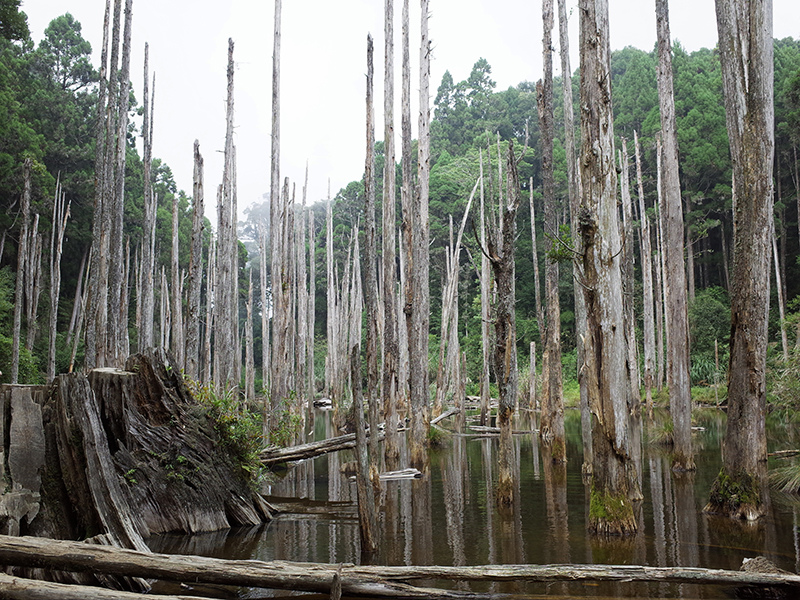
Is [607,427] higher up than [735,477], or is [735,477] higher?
[607,427]

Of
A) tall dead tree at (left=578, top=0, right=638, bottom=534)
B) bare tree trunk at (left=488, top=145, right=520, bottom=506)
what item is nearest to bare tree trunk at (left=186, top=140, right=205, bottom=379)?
bare tree trunk at (left=488, top=145, right=520, bottom=506)

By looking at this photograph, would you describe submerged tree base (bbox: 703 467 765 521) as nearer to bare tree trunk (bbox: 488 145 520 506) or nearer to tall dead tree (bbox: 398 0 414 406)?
bare tree trunk (bbox: 488 145 520 506)

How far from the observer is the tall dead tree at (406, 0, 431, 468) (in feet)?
37.3

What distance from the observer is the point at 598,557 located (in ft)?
18.0

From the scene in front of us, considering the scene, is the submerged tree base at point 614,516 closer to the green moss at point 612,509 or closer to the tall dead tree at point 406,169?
the green moss at point 612,509

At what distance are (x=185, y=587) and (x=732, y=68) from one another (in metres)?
7.52

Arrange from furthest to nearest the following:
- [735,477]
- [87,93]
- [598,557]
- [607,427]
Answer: [87,93], [735,477], [607,427], [598,557]

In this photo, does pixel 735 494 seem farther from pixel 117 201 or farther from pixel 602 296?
pixel 117 201

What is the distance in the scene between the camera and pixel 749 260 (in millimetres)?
6906

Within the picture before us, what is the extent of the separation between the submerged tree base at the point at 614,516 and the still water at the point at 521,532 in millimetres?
145

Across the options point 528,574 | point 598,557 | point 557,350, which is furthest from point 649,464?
point 528,574

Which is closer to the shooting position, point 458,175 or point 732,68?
point 732,68

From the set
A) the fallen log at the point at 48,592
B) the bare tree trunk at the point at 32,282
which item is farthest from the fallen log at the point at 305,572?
the bare tree trunk at the point at 32,282

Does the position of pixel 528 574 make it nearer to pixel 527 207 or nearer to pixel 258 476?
pixel 258 476
